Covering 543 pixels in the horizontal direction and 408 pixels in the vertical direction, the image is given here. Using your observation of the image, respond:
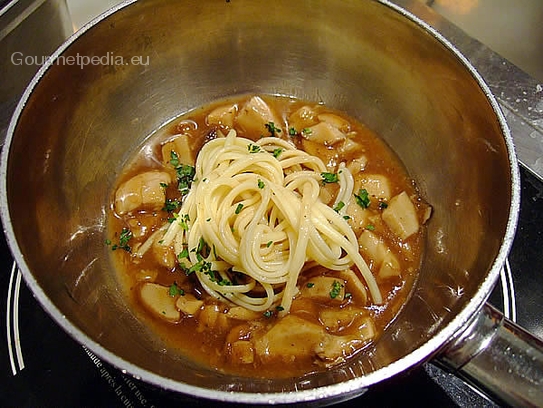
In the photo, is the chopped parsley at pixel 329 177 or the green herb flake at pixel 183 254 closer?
the green herb flake at pixel 183 254

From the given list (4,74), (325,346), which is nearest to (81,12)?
(4,74)

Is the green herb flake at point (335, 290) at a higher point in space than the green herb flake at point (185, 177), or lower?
lower

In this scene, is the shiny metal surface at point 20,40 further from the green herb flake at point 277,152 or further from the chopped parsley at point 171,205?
the green herb flake at point 277,152

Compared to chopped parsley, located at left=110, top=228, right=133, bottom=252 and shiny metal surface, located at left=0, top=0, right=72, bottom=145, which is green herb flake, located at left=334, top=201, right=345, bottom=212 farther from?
shiny metal surface, located at left=0, top=0, right=72, bottom=145

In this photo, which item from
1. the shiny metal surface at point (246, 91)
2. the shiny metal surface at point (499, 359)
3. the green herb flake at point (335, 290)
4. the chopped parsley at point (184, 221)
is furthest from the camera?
the chopped parsley at point (184, 221)

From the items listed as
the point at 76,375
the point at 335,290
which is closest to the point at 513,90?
the point at 335,290

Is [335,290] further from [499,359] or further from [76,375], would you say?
[76,375]

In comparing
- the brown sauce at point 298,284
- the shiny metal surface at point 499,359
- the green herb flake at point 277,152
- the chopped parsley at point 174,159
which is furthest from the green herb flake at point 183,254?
the shiny metal surface at point 499,359
